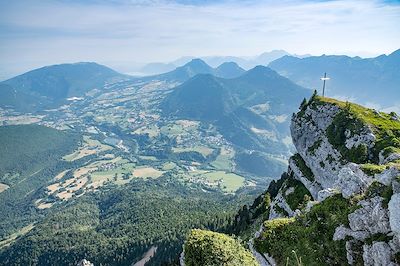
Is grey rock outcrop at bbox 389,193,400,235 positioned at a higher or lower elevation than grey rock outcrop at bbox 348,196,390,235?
higher

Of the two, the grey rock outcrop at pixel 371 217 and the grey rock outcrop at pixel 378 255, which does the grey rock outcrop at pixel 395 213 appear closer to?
the grey rock outcrop at pixel 371 217

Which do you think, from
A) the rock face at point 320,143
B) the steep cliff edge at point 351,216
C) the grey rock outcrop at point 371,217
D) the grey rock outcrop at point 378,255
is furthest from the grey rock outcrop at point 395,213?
the rock face at point 320,143

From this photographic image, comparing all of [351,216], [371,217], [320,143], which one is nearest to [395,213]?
[371,217]

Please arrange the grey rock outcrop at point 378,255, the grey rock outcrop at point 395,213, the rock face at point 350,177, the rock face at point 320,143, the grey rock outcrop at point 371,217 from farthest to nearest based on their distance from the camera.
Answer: the rock face at point 320,143
the grey rock outcrop at point 371,217
the rock face at point 350,177
the grey rock outcrop at point 395,213
the grey rock outcrop at point 378,255

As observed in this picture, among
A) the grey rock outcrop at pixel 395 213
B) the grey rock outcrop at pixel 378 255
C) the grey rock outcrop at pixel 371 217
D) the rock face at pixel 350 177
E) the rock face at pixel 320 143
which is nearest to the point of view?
the grey rock outcrop at pixel 378 255

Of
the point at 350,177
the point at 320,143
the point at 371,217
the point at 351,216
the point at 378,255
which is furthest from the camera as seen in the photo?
the point at 320,143

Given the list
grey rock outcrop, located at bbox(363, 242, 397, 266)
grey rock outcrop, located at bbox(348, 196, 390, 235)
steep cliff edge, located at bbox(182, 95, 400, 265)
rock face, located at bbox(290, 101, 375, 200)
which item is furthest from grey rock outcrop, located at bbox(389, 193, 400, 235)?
rock face, located at bbox(290, 101, 375, 200)

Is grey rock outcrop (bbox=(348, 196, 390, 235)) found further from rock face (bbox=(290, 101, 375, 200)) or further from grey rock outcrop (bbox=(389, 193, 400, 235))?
rock face (bbox=(290, 101, 375, 200))

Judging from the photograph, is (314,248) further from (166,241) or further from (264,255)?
(166,241)

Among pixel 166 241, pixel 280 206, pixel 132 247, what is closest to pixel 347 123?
pixel 280 206

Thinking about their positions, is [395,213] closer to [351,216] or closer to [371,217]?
[371,217]

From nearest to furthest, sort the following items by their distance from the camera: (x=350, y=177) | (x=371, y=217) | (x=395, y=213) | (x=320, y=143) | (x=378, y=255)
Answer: (x=378, y=255) → (x=395, y=213) → (x=371, y=217) → (x=350, y=177) → (x=320, y=143)

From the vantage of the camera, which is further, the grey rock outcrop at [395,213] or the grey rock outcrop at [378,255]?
the grey rock outcrop at [395,213]
